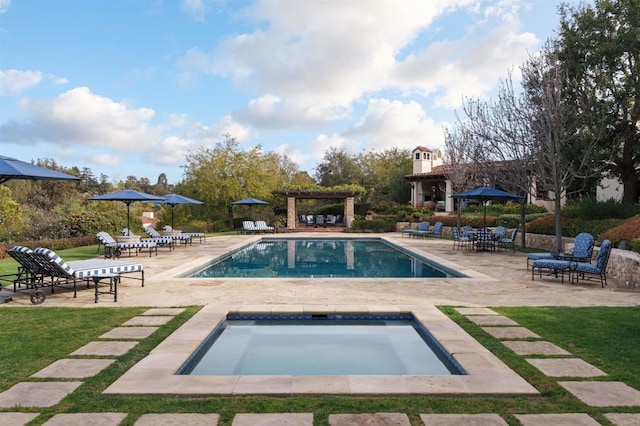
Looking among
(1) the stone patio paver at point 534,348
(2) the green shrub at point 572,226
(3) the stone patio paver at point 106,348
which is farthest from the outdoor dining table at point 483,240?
(3) the stone patio paver at point 106,348

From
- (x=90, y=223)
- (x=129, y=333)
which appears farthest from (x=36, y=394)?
(x=90, y=223)

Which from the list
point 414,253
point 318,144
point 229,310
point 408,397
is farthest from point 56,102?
point 318,144

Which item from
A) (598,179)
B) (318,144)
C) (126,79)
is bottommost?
(598,179)

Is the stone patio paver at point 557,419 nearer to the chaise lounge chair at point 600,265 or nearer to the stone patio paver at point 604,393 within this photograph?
the stone patio paver at point 604,393

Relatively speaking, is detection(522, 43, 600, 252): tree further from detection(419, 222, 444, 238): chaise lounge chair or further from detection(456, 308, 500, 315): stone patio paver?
detection(456, 308, 500, 315): stone patio paver

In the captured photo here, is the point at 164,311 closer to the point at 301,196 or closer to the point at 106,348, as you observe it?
the point at 106,348

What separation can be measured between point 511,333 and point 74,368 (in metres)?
4.84

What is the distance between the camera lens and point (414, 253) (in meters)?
15.7

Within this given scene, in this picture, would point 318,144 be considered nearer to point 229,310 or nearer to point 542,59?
point 542,59

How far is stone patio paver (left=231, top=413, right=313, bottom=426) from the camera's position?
9.89 ft

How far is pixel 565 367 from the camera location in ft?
13.6

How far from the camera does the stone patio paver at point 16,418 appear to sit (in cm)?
301

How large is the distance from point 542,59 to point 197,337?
16.6m

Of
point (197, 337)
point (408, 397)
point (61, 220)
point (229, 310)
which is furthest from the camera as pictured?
point (61, 220)
